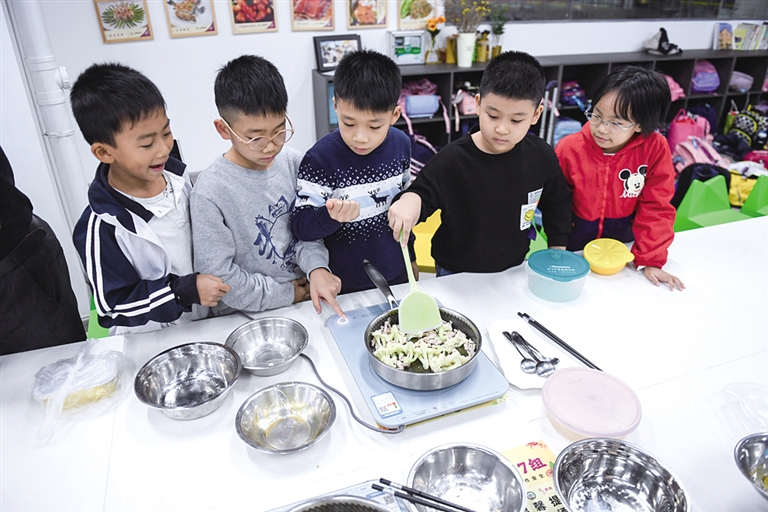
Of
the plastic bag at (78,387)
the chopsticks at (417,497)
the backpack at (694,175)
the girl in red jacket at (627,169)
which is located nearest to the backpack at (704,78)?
the backpack at (694,175)

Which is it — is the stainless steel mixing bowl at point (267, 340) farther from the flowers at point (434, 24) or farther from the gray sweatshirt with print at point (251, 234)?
the flowers at point (434, 24)

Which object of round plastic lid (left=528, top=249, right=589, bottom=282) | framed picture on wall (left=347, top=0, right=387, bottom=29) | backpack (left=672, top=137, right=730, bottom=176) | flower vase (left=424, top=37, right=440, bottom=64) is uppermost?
framed picture on wall (left=347, top=0, right=387, bottom=29)

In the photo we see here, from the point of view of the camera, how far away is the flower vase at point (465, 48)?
141 inches

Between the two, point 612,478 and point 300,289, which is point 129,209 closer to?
point 300,289

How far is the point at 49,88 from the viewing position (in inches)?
82.4

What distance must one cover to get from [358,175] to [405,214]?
0.71 ft

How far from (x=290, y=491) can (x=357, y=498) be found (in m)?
0.15

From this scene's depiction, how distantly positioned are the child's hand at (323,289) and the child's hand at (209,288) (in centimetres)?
25

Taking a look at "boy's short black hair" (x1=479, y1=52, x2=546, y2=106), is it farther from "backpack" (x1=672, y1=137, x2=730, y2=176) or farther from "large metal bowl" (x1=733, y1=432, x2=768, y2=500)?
"backpack" (x1=672, y1=137, x2=730, y2=176)

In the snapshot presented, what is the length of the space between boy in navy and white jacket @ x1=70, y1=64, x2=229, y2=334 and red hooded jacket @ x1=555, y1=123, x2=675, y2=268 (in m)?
1.29

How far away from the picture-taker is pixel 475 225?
1.62 metres

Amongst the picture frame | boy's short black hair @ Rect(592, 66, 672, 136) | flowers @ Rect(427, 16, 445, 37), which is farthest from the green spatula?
flowers @ Rect(427, 16, 445, 37)

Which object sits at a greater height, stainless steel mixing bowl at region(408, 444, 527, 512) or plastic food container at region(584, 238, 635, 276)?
plastic food container at region(584, 238, 635, 276)

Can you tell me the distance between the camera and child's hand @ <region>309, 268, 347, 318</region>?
1.38 meters
